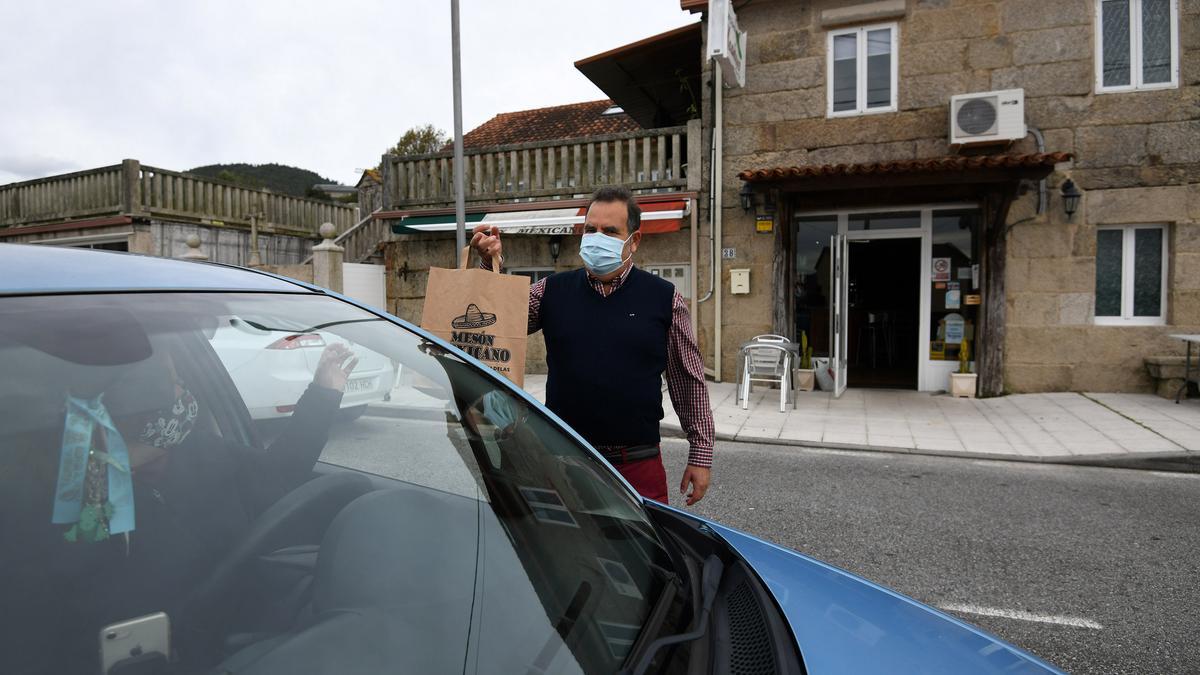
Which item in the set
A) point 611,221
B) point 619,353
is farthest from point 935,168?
point 619,353

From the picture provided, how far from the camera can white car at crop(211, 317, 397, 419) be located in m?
1.34

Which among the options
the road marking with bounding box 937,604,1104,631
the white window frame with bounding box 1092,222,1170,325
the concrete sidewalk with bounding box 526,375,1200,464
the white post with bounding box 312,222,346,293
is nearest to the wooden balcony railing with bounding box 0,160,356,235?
the white post with bounding box 312,222,346,293

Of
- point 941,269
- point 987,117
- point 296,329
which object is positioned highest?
point 987,117

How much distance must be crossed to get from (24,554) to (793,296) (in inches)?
406

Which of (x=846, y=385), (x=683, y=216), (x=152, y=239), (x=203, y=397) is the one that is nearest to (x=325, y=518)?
(x=203, y=397)

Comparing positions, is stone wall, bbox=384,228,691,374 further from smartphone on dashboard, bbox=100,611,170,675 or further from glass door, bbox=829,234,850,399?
smartphone on dashboard, bbox=100,611,170,675

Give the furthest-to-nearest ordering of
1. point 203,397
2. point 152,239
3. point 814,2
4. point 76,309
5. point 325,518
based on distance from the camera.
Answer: point 152,239 → point 814,2 → point 203,397 → point 325,518 → point 76,309

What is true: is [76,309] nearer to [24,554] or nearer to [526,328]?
[24,554]

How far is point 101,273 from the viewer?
3.49ft

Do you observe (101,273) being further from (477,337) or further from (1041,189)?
(1041,189)

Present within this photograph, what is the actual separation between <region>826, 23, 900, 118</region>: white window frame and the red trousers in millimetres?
8889

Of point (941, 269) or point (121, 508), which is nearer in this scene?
point (121, 508)

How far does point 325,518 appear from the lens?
1.12 meters

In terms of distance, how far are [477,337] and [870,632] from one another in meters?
1.61
